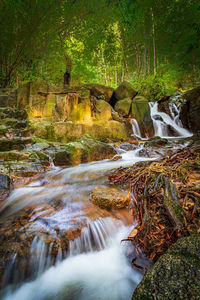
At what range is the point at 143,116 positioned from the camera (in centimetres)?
984

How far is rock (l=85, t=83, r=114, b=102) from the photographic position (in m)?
11.4

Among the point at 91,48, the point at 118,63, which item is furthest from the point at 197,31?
the point at 91,48

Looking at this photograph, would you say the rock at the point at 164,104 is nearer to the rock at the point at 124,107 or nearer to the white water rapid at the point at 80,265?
the rock at the point at 124,107

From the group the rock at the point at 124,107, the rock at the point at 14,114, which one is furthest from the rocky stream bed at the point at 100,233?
the rock at the point at 124,107

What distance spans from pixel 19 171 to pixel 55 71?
13.8 m

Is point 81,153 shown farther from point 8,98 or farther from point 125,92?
point 125,92

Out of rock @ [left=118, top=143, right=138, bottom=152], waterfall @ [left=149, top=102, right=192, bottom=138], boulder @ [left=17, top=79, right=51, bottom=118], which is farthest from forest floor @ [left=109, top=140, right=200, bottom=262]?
boulder @ [left=17, top=79, right=51, bottom=118]

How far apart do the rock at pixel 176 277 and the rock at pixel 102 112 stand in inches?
342

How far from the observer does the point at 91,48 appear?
1437 cm

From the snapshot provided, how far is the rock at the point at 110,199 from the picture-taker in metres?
2.11

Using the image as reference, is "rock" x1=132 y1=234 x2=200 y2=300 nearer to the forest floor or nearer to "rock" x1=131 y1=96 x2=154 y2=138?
the forest floor

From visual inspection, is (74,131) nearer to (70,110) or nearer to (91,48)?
(70,110)

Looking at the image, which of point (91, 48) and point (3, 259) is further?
point (91, 48)

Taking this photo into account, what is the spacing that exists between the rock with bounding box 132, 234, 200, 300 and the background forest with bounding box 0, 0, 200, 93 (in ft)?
33.5
